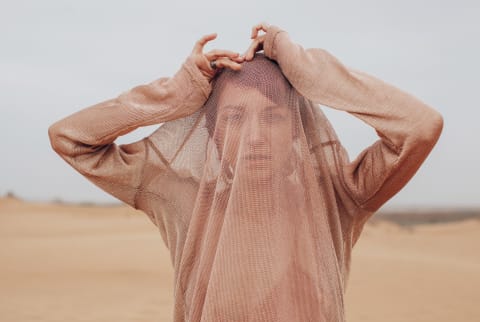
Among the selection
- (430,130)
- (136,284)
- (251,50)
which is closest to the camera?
(430,130)

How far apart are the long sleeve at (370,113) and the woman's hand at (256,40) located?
0.16 feet

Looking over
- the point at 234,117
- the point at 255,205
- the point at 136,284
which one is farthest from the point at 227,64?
the point at 136,284

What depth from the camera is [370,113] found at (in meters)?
2.42

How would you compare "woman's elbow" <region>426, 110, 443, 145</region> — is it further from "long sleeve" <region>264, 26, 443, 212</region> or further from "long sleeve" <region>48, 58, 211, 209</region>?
"long sleeve" <region>48, 58, 211, 209</region>

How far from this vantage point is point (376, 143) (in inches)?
101

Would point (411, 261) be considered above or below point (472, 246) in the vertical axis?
above

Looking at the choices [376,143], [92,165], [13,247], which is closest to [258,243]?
[376,143]

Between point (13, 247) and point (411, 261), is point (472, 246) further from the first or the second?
point (13, 247)

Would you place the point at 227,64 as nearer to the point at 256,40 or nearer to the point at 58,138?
the point at 256,40

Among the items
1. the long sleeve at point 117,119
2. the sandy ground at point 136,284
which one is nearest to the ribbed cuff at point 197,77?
the long sleeve at point 117,119

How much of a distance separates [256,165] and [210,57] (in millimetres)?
572

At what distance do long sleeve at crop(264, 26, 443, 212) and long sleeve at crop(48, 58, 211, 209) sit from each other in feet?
1.33

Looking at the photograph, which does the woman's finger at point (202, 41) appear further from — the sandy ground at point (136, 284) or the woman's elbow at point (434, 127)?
the sandy ground at point (136, 284)

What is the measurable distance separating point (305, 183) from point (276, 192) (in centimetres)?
16
